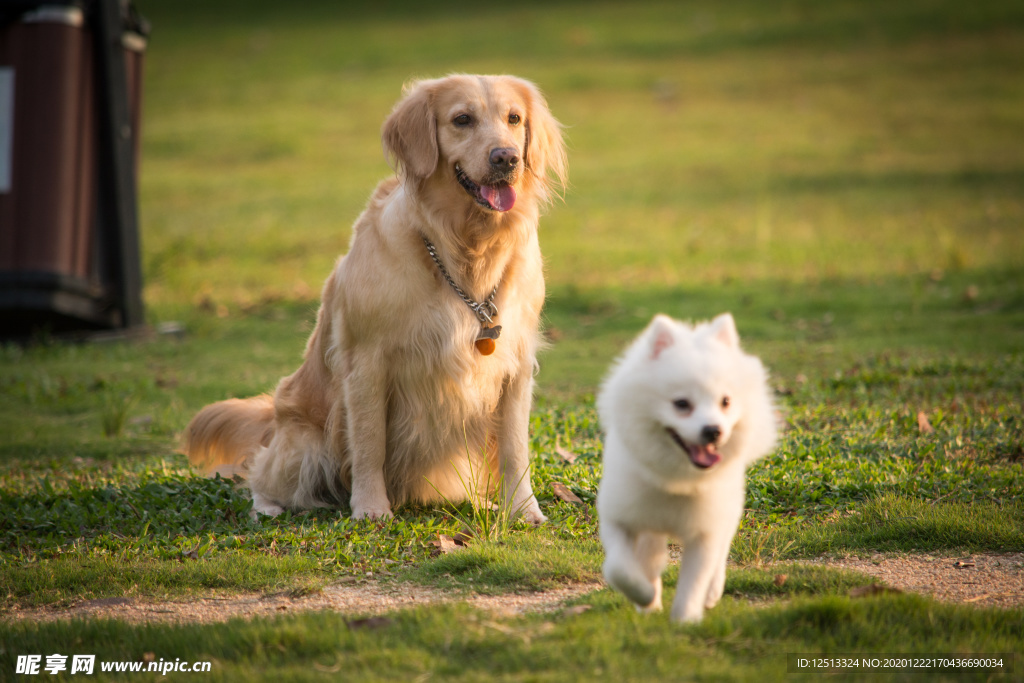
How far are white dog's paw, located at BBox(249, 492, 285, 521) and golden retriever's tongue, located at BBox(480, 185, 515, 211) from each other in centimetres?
205

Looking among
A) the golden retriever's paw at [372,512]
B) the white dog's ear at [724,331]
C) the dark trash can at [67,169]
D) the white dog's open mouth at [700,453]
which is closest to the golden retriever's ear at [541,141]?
the golden retriever's paw at [372,512]

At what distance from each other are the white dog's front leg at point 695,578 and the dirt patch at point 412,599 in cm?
63

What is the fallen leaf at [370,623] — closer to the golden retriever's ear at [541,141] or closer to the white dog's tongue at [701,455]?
the white dog's tongue at [701,455]

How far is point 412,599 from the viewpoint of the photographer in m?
4.17

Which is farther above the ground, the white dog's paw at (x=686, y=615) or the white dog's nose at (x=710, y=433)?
the white dog's nose at (x=710, y=433)

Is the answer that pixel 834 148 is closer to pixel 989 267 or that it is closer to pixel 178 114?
pixel 989 267

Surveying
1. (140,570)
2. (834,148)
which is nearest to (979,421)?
(140,570)

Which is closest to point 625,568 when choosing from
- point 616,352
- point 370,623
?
point 370,623

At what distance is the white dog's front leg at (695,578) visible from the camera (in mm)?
3469

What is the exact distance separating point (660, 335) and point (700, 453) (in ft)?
1.38

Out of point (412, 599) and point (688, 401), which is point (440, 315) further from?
point (688, 401)

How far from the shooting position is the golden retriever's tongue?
5.04m

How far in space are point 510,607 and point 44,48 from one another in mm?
8518

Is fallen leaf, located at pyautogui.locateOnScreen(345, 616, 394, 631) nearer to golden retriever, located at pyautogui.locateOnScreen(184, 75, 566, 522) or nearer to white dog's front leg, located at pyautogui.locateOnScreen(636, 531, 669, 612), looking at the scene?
white dog's front leg, located at pyautogui.locateOnScreen(636, 531, 669, 612)
